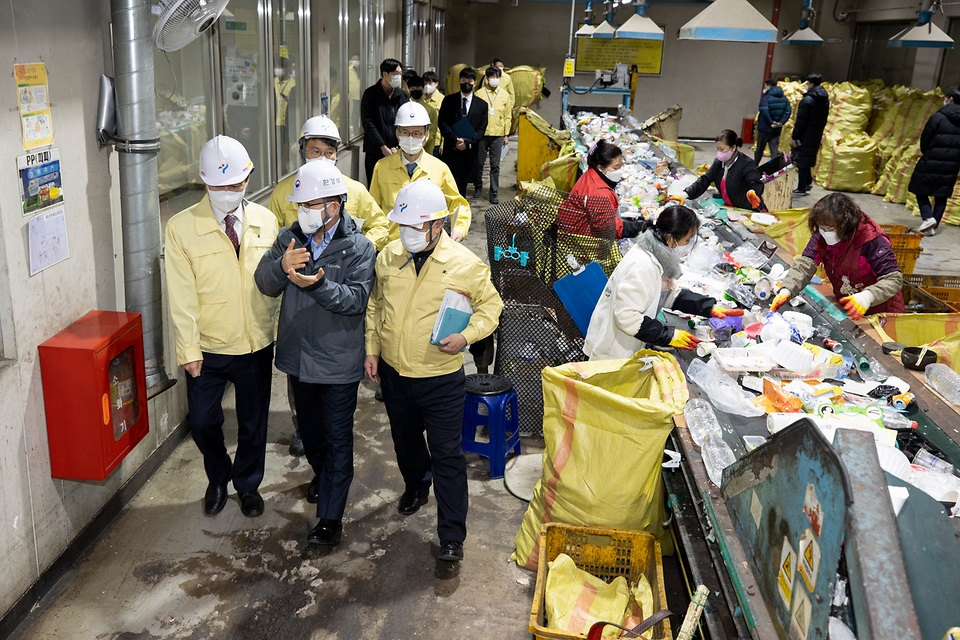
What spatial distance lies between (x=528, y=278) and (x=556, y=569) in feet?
6.57

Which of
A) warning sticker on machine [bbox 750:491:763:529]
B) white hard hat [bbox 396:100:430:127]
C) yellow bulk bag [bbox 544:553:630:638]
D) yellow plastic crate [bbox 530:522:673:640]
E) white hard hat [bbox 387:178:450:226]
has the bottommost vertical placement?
yellow bulk bag [bbox 544:553:630:638]

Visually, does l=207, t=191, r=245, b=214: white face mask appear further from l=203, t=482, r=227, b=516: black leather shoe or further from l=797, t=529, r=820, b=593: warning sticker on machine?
l=797, t=529, r=820, b=593: warning sticker on machine

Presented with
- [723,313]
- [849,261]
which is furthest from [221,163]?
[849,261]

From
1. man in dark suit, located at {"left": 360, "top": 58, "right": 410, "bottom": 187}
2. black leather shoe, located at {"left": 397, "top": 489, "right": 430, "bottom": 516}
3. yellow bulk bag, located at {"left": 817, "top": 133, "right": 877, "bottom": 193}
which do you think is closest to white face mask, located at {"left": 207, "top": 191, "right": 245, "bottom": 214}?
black leather shoe, located at {"left": 397, "top": 489, "right": 430, "bottom": 516}

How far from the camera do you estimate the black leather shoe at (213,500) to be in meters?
3.65

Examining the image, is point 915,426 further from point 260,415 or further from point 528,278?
point 260,415

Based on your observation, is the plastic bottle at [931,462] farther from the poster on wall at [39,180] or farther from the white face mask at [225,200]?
the poster on wall at [39,180]

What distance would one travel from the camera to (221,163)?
3180 mm

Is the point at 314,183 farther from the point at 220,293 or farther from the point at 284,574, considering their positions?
the point at 284,574

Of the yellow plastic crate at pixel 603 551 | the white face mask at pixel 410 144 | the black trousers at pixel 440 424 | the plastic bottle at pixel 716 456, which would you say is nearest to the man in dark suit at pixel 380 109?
the white face mask at pixel 410 144

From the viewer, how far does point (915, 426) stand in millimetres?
2961

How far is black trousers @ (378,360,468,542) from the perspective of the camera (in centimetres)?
323

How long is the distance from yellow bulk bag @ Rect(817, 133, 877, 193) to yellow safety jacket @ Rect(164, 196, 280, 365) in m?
11.2

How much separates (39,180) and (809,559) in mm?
2742
